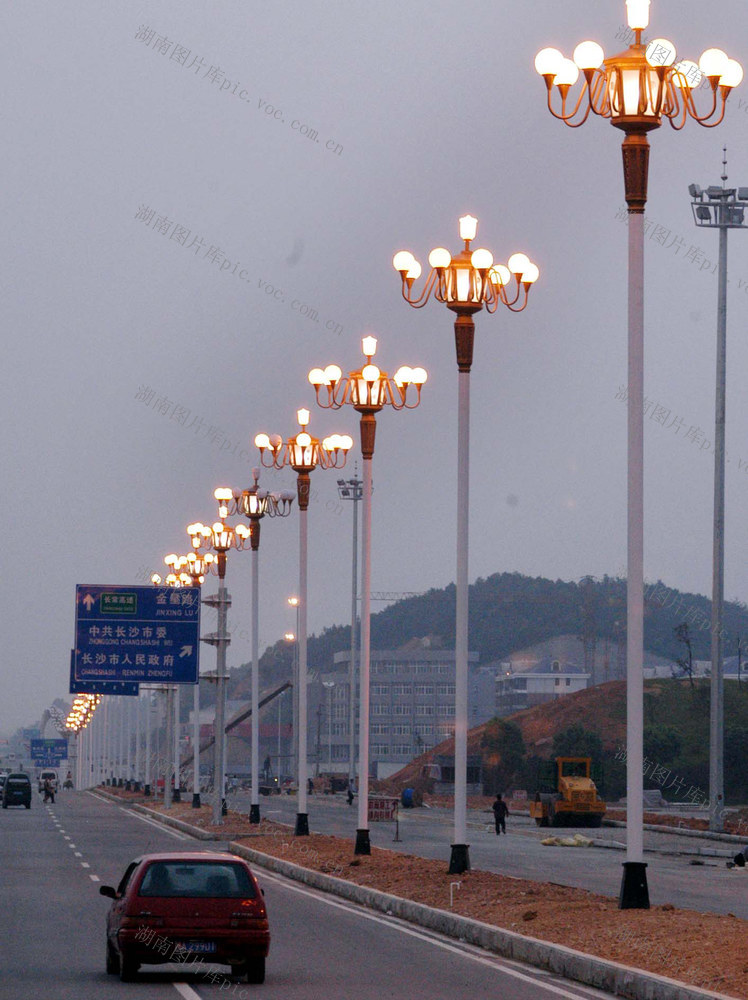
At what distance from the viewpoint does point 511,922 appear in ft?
67.9

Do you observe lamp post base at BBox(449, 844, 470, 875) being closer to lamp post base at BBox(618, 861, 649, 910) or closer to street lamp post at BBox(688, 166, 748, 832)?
lamp post base at BBox(618, 861, 649, 910)

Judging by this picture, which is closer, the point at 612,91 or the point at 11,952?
the point at 11,952

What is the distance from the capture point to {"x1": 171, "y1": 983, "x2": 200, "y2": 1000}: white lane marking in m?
15.3

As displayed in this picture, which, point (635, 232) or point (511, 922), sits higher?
point (635, 232)

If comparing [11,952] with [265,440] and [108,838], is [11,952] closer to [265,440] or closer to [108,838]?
[265,440]

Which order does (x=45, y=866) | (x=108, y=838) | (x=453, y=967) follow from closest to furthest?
(x=453, y=967), (x=45, y=866), (x=108, y=838)

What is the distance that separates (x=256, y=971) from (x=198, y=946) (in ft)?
2.33

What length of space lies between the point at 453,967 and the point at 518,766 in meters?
95.5

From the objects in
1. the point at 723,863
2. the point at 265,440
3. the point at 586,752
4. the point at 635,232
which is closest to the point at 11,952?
the point at 635,232

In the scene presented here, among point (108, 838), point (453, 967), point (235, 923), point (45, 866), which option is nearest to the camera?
point (235, 923)

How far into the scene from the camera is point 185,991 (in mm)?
15742

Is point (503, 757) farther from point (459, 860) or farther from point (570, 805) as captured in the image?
point (459, 860)

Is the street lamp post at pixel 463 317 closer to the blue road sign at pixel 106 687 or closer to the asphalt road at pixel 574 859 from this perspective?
the asphalt road at pixel 574 859

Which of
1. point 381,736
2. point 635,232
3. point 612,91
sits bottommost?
point 381,736
